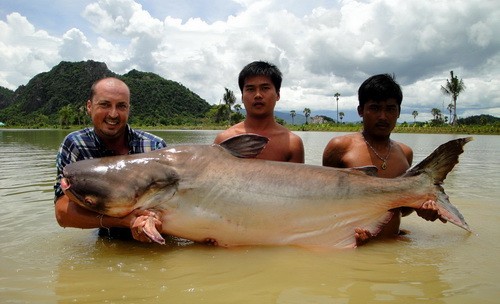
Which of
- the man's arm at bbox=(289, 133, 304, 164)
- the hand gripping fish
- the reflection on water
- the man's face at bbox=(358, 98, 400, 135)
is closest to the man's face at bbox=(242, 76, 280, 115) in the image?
the man's arm at bbox=(289, 133, 304, 164)

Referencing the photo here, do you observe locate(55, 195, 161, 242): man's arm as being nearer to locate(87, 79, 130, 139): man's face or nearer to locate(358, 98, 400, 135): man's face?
locate(87, 79, 130, 139): man's face

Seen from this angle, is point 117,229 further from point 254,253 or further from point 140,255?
point 254,253

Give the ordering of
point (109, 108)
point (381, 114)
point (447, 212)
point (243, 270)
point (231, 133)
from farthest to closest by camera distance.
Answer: point (231, 133) → point (381, 114) → point (109, 108) → point (447, 212) → point (243, 270)

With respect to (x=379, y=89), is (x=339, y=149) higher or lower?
lower

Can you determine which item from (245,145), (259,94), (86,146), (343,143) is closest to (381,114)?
(343,143)

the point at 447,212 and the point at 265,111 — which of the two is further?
the point at 265,111

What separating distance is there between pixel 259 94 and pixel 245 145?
0.89 m

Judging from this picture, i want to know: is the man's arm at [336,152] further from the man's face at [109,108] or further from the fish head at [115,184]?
the man's face at [109,108]

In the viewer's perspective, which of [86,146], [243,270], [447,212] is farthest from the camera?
[86,146]

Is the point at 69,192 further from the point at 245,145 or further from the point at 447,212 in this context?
the point at 447,212

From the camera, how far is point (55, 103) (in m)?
121

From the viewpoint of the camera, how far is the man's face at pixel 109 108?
3.38 metres

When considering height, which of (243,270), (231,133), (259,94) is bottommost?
(243,270)

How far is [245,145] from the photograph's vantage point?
3.19 metres
